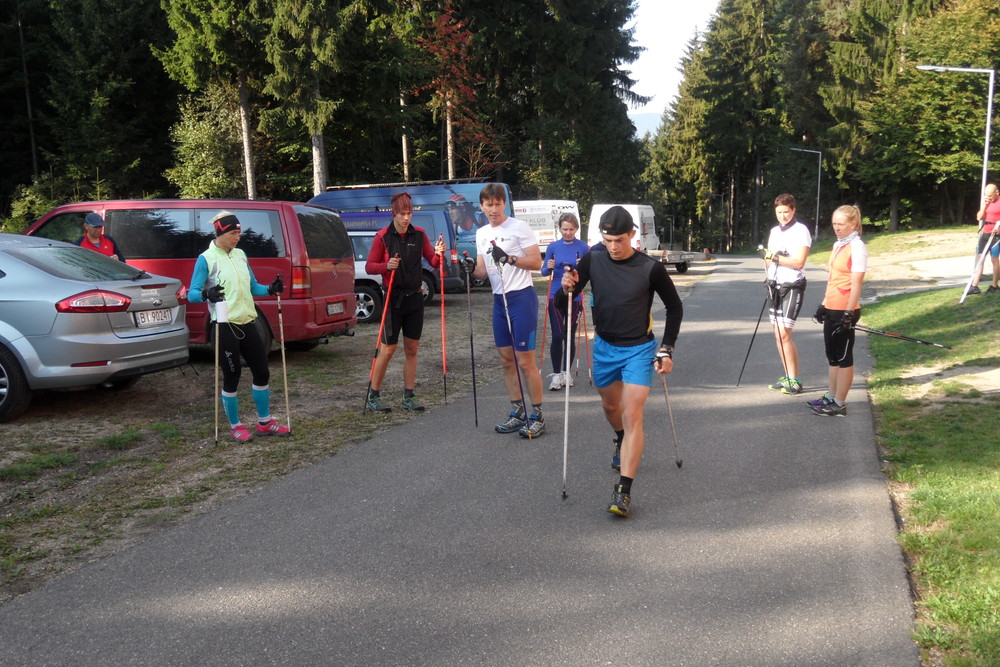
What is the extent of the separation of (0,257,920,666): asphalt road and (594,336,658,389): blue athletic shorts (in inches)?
31.4

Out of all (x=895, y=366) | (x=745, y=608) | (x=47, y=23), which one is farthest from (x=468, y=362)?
(x=47, y=23)

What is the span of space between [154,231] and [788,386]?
7825 millimetres

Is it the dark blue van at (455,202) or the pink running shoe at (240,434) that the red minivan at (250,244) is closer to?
the pink running shoe at (240,434)

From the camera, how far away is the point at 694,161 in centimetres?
7075

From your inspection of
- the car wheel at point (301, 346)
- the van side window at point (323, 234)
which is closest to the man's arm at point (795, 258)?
the van side window at point (323, 234)

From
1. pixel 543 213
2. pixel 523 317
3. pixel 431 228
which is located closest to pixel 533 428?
pixel 523 317

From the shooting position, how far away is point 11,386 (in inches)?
290

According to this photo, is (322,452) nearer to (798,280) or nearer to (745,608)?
(745,608)

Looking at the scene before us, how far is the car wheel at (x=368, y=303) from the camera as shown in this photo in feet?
51.2

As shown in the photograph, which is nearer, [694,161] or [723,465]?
[723,465]

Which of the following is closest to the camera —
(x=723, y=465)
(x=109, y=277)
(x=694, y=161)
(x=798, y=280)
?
(x=723, y=465)

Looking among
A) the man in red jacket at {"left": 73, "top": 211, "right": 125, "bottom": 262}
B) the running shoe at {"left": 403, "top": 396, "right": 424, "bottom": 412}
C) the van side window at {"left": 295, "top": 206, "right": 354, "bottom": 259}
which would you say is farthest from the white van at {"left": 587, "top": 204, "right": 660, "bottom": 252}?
the running shoe at {"left": 403, "top": 396, "right": 424, "bottom": 412}

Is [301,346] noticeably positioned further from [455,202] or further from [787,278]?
[455,202]

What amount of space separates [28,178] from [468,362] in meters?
37.8
